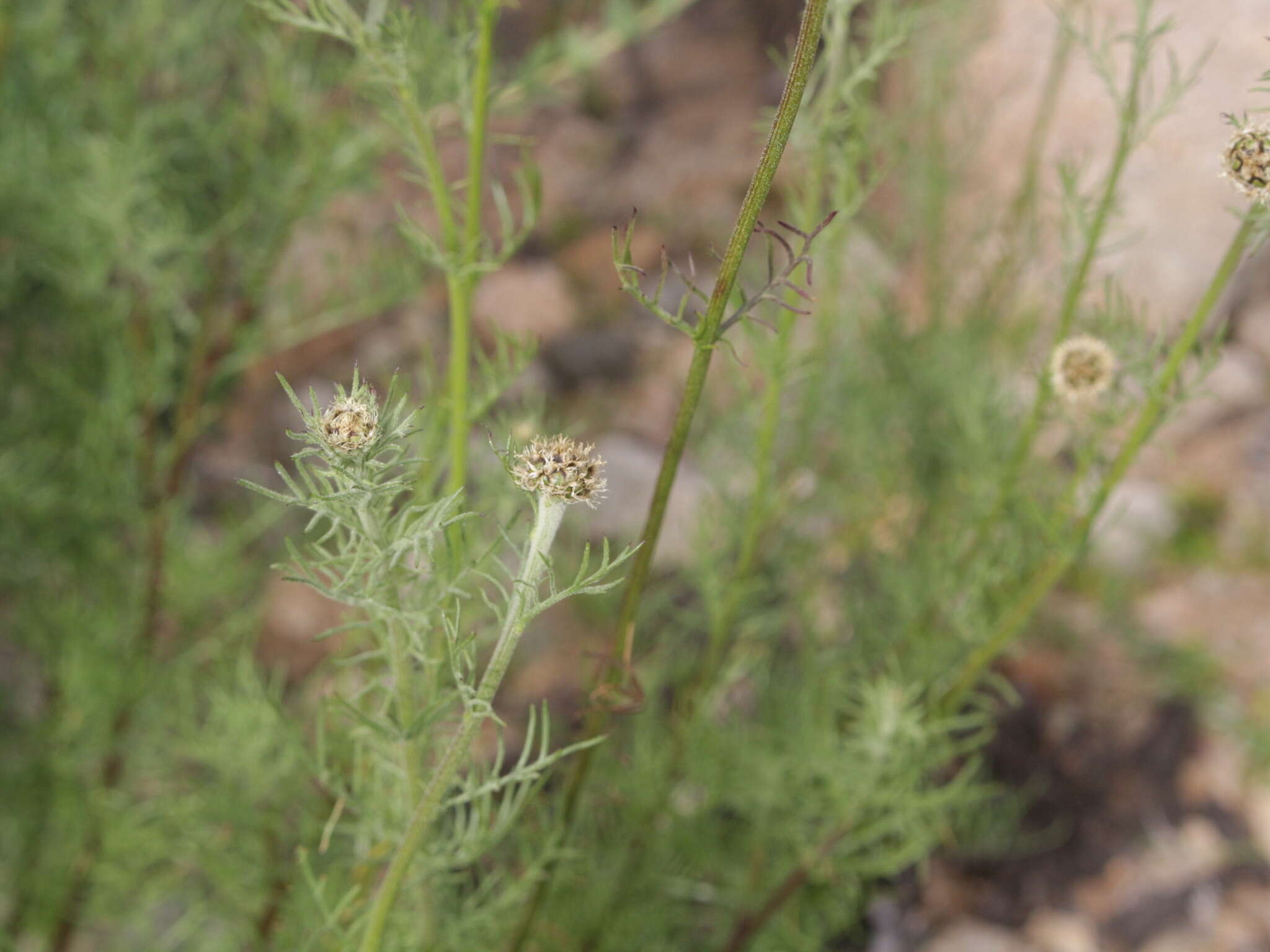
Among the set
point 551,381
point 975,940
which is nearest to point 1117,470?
point 975,940

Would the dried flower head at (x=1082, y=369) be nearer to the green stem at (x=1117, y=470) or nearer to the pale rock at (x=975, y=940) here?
the green stem at (x=1117, y=470)

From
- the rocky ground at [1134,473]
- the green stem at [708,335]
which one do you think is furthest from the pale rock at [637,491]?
the green stem at [708,335]

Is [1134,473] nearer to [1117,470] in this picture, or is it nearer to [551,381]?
[551,381]

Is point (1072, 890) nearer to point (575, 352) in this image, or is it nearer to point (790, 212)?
point (790, 212)

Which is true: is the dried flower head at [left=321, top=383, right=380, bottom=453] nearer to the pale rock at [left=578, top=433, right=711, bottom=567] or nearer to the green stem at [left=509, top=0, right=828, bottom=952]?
the green stem at [left=509, top=0, right=828, bottom=952]

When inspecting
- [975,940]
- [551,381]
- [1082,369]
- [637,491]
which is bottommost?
[975,940]
